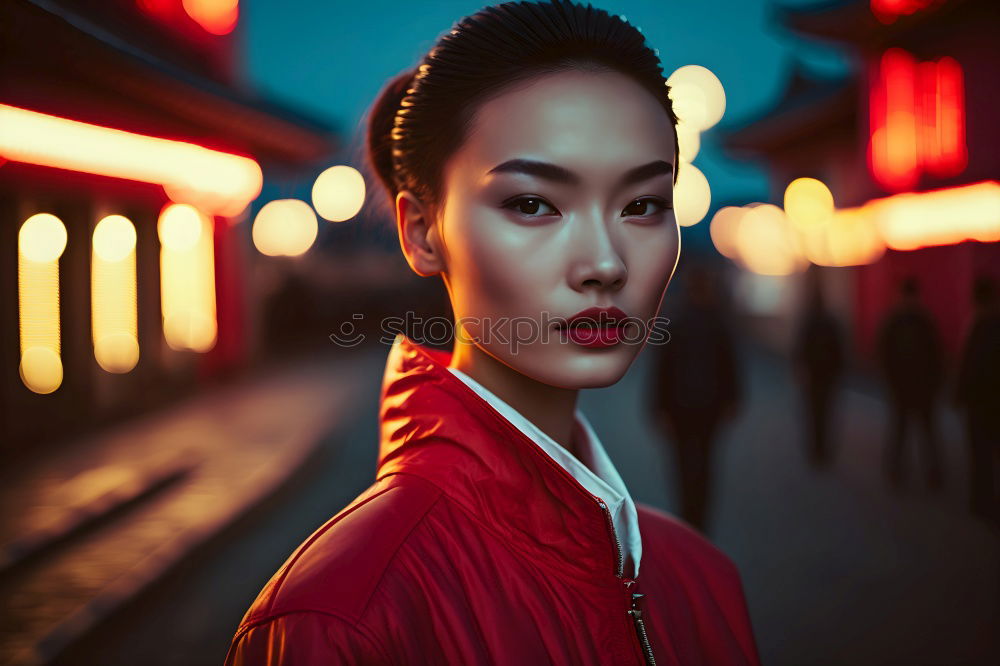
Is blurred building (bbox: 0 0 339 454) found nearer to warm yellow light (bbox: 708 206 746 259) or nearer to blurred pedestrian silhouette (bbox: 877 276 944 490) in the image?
blurred pedestrian silhouette (bbox: 877 276 944 490)

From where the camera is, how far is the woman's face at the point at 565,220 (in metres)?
1.09

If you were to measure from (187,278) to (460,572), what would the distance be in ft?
32.9

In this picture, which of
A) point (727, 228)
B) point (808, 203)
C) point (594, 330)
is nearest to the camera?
point (594, 330)

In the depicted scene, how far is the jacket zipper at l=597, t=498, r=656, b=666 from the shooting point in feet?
3.36

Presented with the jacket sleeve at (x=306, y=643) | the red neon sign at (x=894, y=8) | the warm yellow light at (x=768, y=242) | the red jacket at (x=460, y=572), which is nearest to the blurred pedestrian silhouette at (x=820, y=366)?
the red jacket at (x=460, y=572)

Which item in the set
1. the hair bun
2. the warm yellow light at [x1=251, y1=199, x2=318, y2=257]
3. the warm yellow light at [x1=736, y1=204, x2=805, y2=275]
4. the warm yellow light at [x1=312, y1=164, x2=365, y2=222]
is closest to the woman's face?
the hair bun

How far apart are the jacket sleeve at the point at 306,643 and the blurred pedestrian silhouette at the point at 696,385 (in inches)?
136

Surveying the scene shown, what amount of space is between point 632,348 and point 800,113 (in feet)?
50.6

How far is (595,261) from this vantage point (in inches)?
42.2

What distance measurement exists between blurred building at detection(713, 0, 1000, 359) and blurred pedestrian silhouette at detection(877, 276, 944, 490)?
2.79 meters

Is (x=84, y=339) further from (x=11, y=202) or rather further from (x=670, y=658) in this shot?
Answer: (x=670, y=658)

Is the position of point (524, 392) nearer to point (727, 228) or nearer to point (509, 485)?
point (509, 485)

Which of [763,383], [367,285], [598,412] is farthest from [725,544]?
[367,285]

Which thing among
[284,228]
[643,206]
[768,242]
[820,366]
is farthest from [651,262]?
[284,228]
